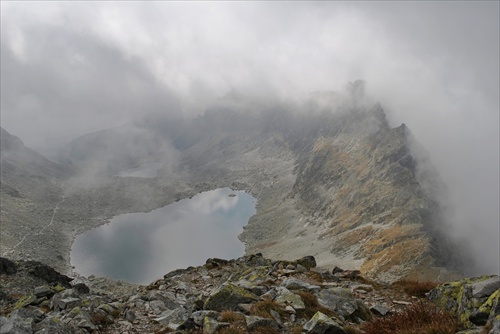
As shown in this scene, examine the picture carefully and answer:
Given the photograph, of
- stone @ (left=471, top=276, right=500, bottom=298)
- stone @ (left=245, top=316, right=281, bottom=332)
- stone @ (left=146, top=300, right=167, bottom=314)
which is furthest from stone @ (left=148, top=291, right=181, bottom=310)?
stone @ (left=471, top=276, right=500, bottom=298)

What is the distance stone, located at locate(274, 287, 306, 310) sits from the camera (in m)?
16.8

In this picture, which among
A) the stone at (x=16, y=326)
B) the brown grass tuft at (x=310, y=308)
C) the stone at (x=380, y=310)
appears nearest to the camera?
the stone at (x=16, y=326)

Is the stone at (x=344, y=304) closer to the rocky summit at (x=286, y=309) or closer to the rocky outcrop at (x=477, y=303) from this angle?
the rocky summit at (x=286, y=309)

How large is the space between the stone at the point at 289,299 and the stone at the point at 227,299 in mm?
1201

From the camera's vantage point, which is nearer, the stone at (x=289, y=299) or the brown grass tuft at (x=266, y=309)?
the brown grass tuft at (x=266, y=309)

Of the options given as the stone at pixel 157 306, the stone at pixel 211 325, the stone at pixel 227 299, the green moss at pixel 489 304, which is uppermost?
the stone at pixel 157 306

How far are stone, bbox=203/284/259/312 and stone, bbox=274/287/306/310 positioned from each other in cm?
120

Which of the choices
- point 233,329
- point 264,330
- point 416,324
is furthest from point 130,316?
point 416,324

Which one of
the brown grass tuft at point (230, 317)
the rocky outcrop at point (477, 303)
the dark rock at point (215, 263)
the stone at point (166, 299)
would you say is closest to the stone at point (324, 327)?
the brown grass tuft at point (230, 317)

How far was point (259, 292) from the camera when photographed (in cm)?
2078

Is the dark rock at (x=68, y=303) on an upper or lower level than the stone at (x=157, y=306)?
upper

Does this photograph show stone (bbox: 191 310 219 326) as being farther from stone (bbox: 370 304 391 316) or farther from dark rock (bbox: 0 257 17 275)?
dark rock (bbox: 0 257 17 275)

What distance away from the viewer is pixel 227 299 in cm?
1802

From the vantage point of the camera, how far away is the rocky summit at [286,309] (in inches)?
487
